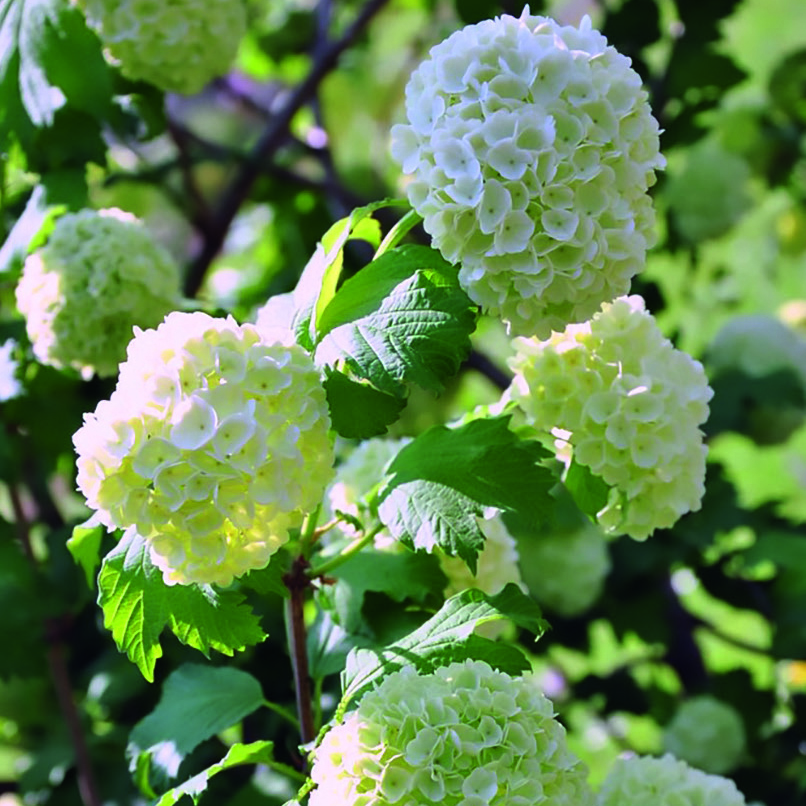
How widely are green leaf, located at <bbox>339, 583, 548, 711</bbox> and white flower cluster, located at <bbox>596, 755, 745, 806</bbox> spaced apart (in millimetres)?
196

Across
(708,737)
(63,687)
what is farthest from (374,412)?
(708,737)

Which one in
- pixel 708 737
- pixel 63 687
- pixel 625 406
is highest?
pixel 625 406

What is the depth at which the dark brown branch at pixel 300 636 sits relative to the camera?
40.5 inches

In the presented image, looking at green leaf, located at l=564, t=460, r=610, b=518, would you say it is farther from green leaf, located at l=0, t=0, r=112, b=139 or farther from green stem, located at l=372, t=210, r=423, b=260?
green leaf, located at l=0, t=0, r=112, b=139

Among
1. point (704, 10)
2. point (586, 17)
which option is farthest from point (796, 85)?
point (586, 17)

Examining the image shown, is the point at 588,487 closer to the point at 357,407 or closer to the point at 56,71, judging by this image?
the point at 357,407

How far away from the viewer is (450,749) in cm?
85

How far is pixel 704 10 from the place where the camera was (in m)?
2.11

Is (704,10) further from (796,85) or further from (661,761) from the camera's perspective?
(661,761)

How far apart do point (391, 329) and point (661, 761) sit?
1.61ft

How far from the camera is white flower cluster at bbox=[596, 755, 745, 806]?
106 centimetres

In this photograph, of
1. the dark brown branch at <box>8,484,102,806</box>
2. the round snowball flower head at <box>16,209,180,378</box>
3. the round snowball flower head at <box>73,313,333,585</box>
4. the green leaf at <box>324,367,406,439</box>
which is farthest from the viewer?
the dark brown branch at <box>8,484,102,806</box>

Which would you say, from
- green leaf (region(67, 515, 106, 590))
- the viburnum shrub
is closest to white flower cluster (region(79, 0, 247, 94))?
the viburnum shrub

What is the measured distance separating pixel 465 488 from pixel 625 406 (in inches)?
5.7
